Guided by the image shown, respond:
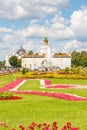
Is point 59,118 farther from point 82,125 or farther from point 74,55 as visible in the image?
point 74,55

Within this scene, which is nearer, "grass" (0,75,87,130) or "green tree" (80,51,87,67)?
"grass" (0,75,87,130)

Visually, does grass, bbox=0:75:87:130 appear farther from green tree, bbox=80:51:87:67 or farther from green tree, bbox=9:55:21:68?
green tree, bbox=9:55:21:68

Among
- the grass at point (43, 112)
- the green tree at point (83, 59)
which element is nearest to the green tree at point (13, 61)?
the green tree at point (83, 59)

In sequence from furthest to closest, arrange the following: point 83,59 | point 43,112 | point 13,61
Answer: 1. point 13,61
2. point 83,59
3. point 43,112

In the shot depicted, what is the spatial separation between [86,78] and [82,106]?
1129 inches

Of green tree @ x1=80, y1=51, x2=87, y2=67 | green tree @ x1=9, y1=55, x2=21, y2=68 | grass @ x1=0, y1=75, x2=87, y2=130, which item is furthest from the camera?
green tree @ x1=9, y1=55, x2=21, y2=68

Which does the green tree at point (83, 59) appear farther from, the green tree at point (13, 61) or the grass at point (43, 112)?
the grass at point (43, 112)

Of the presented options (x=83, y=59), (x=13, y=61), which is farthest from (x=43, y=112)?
(x=13, y=61)

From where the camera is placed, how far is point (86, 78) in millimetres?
44781

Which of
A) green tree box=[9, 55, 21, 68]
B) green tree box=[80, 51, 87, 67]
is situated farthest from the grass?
green tree box=[9, 55, 21, 68]

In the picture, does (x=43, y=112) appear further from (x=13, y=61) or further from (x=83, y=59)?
(x=13, y=61)

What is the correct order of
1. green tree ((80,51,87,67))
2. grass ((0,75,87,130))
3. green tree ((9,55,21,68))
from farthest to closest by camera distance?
1. green tree ((9,55,21,68))
2. green tree ((80,51,87,67))
3. grass ((0,75,87,130))

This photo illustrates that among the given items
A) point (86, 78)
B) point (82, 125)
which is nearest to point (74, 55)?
point (86, 78)

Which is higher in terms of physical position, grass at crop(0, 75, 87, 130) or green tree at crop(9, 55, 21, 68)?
green tree at crop(9, 55, 21, 68)
